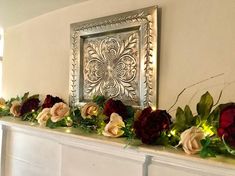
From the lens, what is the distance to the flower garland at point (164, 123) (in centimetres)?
98

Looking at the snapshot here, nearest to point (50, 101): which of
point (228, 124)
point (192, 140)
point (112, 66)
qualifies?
point (112, 66)

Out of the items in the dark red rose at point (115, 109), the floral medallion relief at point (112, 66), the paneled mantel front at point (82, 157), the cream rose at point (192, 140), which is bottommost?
the paneled mantel front at point (82, 157)

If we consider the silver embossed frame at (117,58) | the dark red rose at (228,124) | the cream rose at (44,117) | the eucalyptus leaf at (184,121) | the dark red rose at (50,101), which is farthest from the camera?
the dark red rose at (50,101)

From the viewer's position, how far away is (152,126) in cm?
115

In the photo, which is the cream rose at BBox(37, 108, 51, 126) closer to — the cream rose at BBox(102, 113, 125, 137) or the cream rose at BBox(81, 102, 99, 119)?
the cream rose at BBox(81, 102, 99, 119)

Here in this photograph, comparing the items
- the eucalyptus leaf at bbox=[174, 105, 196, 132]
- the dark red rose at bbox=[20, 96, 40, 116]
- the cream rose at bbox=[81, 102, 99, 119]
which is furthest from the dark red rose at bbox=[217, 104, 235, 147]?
the dark red rose at bbox=[20, 96, 40, 116]

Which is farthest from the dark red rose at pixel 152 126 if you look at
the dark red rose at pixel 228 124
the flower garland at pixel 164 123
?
the dark red rose at pixel 228 124

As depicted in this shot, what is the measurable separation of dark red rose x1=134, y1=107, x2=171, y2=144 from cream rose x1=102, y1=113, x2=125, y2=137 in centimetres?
15

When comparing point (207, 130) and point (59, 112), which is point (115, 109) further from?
point (207, 130)

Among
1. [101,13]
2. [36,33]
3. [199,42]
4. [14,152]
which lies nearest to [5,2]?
[36,33]

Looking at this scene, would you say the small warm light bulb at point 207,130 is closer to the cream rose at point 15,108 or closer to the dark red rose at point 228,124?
the dark red rose at point 228,124

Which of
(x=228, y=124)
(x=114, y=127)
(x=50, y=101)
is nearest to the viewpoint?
(x=228, y=124)

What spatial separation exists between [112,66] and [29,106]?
772mm

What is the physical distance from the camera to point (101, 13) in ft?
5.70
